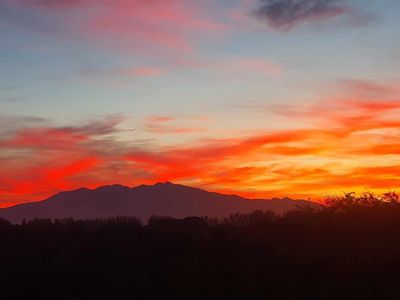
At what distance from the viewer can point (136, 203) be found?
6222 cm

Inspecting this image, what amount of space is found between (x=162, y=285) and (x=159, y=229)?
137 inches

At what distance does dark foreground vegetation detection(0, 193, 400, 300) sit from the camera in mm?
17141

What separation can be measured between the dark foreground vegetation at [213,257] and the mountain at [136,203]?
1268 inches

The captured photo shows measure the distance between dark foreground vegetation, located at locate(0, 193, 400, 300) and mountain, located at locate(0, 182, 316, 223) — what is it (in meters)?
32.2

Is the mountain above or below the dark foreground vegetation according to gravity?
above

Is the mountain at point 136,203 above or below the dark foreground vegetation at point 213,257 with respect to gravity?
above

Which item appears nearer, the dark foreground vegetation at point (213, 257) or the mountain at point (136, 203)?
the dark foreground vegetation at point (213, 257)

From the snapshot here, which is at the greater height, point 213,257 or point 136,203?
point 136,203

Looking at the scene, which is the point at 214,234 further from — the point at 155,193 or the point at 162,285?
the point at 155,193

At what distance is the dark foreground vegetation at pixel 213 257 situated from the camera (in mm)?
17141

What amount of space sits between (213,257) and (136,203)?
43934mm

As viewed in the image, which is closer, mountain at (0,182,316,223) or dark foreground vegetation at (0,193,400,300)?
dark foreground vegetation at (0,193,400,300)

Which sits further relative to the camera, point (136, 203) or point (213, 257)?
point (136, 203)

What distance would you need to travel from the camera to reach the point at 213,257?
18828 millimetres
